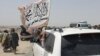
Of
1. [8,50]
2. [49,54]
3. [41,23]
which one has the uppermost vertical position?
[41,23]

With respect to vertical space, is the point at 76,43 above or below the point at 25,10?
below

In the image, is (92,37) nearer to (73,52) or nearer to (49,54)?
(73,52)

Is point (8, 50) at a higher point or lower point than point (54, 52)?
lower

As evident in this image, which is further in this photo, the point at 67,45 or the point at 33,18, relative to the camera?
the point at 33,18

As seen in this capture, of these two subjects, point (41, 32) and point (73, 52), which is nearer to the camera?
point (73, 52)

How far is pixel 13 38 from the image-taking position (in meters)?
20.0

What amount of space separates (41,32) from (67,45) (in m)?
2.74

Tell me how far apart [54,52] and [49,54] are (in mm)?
467

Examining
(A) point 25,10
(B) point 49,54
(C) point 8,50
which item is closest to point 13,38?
(C) point 8,50

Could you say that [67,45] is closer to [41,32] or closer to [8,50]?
[41,32]

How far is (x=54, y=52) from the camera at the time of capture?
646 centimetres

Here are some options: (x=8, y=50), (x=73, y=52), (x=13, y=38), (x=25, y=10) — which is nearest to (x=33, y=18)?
(x=25, y=10)

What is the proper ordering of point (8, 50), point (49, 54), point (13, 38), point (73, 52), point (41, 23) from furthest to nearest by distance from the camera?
point (8, 50) < point (13, 38) < point (41, 23) < point (49, 54) < point (73, 52)

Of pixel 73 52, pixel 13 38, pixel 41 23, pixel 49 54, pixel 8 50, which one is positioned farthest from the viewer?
pixel 8 50
